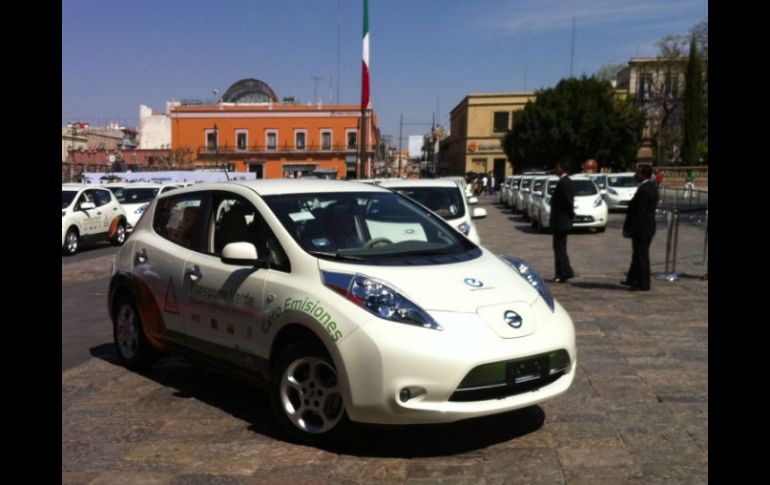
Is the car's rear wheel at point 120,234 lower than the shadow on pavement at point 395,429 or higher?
higher

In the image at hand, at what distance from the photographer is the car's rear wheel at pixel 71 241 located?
15.9 meters

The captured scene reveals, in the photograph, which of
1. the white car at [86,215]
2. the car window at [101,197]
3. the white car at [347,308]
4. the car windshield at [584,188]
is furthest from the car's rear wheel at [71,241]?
the car windshield at [584,188]

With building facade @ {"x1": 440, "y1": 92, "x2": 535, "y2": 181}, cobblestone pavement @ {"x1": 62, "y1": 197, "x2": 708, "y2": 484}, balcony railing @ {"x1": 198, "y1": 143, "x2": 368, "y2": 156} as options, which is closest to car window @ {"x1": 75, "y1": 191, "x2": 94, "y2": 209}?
cobblestone pavement @ {"x1": 62, "y1": 197, "x2": 708, "y2": 484}

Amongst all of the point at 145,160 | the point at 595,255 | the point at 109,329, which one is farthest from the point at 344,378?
the point at 145,160

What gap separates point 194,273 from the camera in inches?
196

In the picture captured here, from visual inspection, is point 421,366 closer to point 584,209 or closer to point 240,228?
point 240,228

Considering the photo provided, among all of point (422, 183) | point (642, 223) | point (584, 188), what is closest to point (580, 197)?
point (584, 188)

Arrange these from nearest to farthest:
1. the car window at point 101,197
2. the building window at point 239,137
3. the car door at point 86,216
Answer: the car door at point 86,216 → the car window at point 101,197 → the building window at point 239,137

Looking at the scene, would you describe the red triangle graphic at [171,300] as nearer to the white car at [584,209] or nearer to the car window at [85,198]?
the car window at [85,198]

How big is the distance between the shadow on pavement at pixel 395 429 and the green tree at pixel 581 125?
54658 millimetres
